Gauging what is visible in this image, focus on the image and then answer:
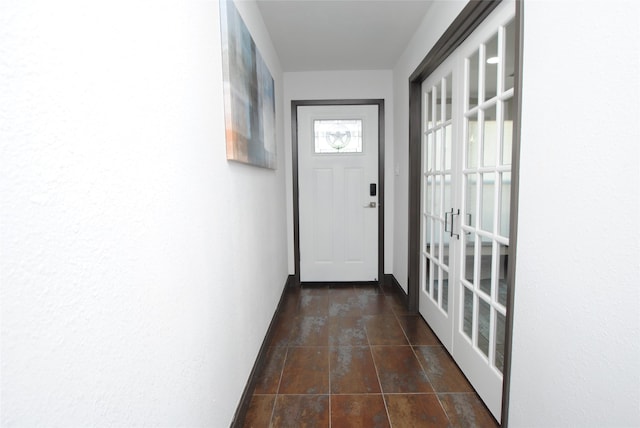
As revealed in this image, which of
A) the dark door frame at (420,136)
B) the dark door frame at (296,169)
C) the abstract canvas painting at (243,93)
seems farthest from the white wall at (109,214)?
the dark door frame at (296,169)

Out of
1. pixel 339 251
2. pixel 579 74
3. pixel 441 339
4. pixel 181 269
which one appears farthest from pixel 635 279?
pixel 339 251

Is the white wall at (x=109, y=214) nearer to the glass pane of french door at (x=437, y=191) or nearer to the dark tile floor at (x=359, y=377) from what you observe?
the dark tile floor at (x=359, y=377)

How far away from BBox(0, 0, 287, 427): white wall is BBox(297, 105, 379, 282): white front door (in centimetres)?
233

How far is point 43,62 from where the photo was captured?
0.51 meters

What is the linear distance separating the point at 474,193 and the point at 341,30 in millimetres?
1672

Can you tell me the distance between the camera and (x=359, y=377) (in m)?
1.94

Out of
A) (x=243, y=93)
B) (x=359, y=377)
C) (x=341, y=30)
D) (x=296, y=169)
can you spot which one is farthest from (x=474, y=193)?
(x=296, y=169)

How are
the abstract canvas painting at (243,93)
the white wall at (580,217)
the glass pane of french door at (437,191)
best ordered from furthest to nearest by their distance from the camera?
the glass pane of french door at (437,191)
the abstract canvas painting at (243,93)
the white wall at (580,217)

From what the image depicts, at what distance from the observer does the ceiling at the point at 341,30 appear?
2240 mm

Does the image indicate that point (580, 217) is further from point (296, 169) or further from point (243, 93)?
point (296, 169)

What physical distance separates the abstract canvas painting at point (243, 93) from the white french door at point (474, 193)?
1.20 m

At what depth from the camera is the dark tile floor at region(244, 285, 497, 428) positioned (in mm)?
1618

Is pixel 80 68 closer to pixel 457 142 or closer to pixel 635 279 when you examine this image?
pixel 635 279

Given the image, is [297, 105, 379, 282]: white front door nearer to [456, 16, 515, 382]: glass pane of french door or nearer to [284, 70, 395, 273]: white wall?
[284, 70, 395, 273]: white wall
